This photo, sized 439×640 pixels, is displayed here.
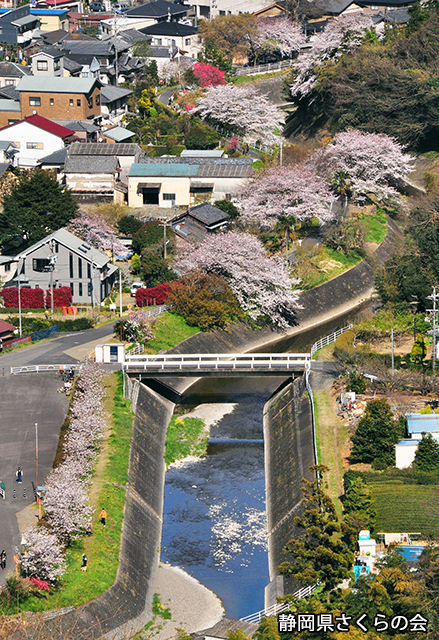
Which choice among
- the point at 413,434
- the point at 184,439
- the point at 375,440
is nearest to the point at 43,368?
the point at 184,439

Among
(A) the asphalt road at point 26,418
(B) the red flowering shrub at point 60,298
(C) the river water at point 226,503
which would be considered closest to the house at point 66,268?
(B) the red flowering shrub at point 60,298

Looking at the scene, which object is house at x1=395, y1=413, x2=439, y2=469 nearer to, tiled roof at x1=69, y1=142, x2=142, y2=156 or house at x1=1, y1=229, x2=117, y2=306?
house at x1=1, y1=229, x2=117, y2=306

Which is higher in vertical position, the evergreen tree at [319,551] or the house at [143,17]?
the evergreen tree at [319,551]

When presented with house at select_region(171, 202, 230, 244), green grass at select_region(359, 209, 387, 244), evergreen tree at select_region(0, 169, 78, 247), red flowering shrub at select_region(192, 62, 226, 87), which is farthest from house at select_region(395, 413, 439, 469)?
red flowering shrub at select_region(192, 62, 226, 87)

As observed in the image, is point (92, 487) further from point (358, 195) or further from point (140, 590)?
point (358, 195)

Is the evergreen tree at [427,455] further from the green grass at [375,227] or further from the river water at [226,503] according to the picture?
the green grass at [375,227]

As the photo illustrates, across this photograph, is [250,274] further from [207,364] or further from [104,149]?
[104,149]
